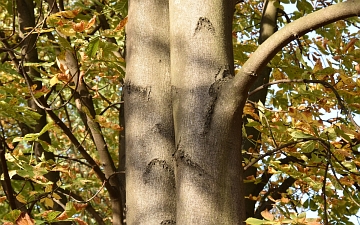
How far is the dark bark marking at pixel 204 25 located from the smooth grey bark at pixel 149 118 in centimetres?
23

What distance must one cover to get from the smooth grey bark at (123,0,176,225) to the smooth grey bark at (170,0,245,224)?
0.29ft

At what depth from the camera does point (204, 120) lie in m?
1.67

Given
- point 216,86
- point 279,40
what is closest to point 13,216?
point 216,86

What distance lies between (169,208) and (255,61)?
61cm

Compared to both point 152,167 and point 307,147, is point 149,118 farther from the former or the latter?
point 307,147

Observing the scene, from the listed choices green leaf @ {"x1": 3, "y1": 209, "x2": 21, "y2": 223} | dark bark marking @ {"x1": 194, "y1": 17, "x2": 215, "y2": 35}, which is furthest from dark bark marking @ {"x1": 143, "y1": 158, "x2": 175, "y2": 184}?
green leaf @ {"x1": 3, "y1": 209, "x2": 21, "y2": 223}

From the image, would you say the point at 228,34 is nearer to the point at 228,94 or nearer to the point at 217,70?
the point at 217,70

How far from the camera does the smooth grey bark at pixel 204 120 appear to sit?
1.59 metres

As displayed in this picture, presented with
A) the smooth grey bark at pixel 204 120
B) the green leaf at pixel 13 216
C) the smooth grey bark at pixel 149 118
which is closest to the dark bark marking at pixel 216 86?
the smooth grey bark at pixel 204 120

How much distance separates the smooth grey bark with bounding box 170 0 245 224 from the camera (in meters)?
1.59

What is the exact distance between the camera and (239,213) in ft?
5.34

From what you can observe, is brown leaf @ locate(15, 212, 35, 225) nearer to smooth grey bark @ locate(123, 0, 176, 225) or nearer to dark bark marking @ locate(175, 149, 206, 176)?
smooth grey bark @ locate(123, 0, 176, 225)

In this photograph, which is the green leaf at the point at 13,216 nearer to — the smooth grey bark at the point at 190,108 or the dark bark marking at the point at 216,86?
the smooth grey bark at the point at 190,108

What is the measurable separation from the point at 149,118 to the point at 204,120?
285 mm
